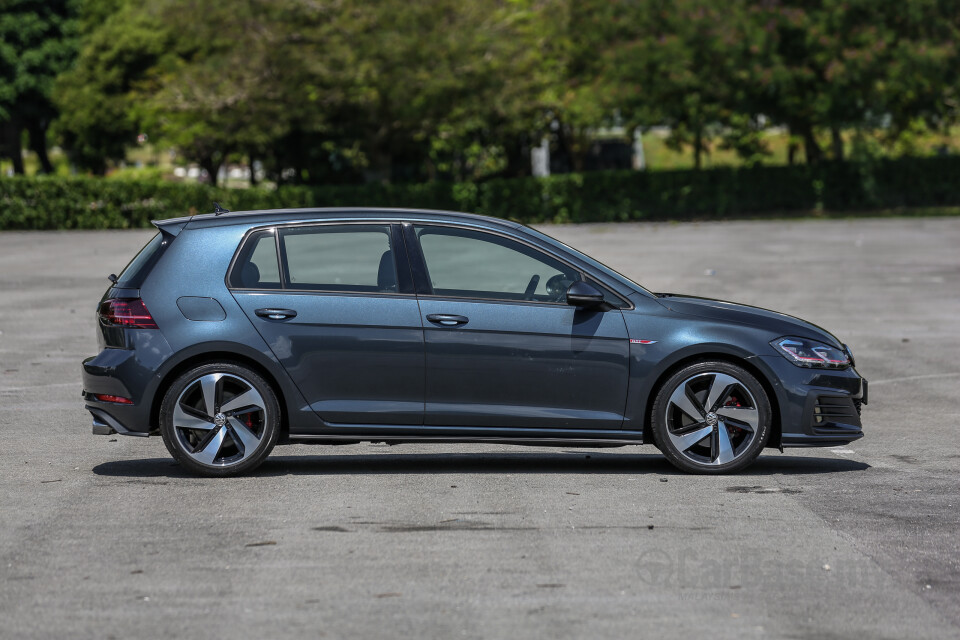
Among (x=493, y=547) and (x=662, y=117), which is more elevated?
(x=662, y=117)

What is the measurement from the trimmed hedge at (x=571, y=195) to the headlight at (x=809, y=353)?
3124 centimetres

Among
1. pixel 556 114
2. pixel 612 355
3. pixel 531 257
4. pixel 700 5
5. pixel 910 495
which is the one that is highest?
pixel 700 5

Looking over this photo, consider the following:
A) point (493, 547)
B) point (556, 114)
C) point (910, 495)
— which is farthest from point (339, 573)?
point (556, 114)

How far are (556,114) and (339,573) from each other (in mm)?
41254

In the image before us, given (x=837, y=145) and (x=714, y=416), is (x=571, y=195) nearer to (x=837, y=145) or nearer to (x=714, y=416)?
(x=837, y=145)

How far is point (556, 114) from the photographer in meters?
45.9

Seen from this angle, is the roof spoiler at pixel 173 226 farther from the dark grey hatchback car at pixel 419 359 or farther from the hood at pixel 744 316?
the hood at pixel 744 316

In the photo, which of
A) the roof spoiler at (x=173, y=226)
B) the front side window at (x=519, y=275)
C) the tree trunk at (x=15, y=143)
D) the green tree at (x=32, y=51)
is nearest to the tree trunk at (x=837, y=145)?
the green tree at (x=32, y=51)

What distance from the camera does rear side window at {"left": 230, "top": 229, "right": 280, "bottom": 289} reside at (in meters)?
7.68

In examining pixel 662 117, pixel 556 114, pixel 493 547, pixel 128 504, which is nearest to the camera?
pixel 493 547

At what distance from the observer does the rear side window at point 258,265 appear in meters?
7.68

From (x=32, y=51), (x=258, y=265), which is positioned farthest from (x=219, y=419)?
(x=32, y=51)

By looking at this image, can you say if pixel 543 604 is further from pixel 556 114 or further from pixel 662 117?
pixel 556 114

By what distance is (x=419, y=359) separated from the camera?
→ 756 centimetres
